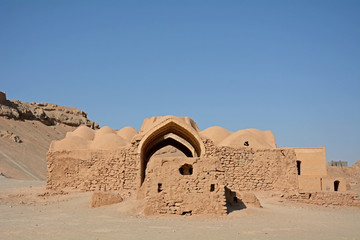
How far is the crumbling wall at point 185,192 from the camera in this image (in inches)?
385

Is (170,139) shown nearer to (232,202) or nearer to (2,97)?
(232,202)

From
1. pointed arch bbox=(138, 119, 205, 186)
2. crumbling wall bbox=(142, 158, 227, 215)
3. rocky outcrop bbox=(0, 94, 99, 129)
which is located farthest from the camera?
rocky outcrop bbox=(0, 94, 99, 129)

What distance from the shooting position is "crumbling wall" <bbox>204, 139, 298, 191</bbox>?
52.5 feet

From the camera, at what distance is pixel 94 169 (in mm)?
15703

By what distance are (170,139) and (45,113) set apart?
36.3 metres

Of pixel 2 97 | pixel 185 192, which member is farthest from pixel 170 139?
pixel 2 97

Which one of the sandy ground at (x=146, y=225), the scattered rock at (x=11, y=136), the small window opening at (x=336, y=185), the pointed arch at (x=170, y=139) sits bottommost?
the sandy ground at (x=146, y=225)

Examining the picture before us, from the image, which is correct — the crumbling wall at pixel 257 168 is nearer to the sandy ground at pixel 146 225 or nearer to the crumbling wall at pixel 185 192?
the sandy ground at pixel 146 225

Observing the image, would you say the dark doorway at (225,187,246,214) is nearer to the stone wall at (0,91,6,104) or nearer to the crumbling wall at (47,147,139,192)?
the crumbling wall at (47,147,139,192)

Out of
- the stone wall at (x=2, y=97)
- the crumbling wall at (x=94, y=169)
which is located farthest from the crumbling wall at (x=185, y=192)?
the stone wall at (x=2, y=97)

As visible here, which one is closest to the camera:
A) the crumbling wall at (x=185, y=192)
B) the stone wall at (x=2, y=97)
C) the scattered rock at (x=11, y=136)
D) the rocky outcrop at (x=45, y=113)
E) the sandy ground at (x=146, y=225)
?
the sandy ground at (x=146, y=225)

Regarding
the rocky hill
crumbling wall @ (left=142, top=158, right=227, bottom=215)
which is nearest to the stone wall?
the rocky hill

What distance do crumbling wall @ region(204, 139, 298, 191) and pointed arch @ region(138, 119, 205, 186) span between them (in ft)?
3.09

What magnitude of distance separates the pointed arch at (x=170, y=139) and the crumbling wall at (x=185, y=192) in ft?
17.1
